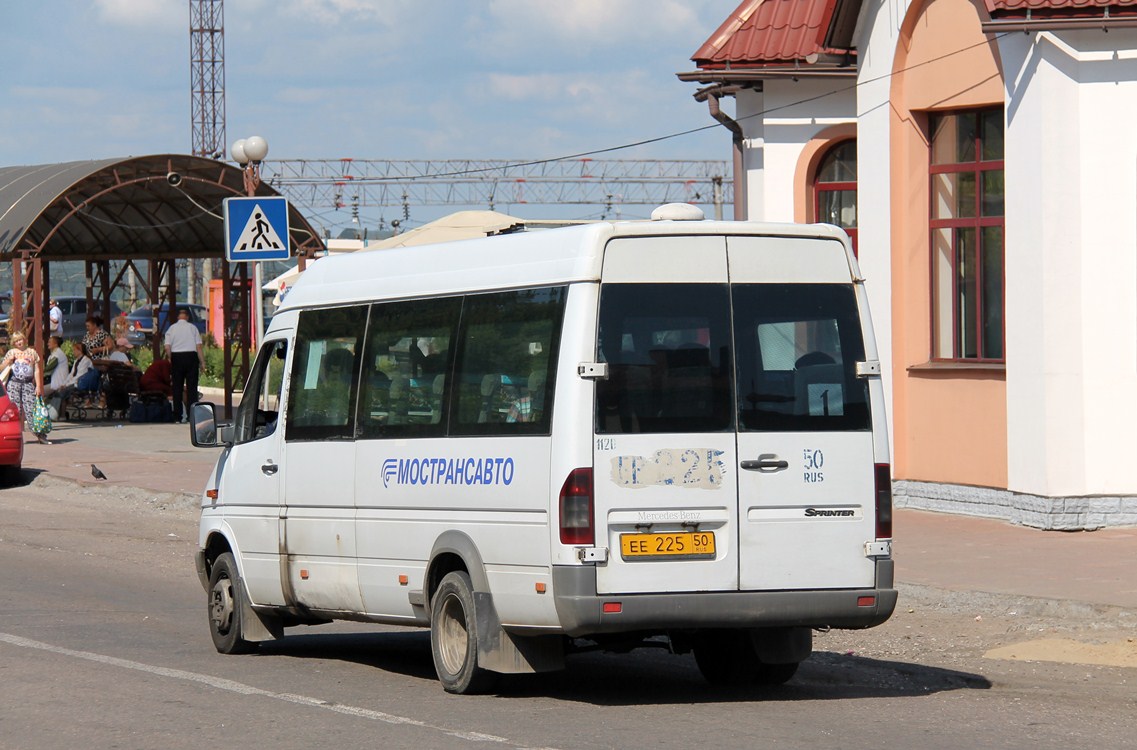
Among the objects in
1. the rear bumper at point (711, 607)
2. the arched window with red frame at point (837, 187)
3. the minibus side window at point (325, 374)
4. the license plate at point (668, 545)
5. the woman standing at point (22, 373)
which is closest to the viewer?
the rear bumper at point (711, 607)

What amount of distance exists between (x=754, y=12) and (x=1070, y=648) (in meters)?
11.3

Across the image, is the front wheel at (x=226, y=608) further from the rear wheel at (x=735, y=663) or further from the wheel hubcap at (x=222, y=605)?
the rear wheel at (x=735, y=663)

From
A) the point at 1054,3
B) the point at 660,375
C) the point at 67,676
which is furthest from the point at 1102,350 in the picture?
the point at 67,676

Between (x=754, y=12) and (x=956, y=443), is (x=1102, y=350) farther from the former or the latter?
(x=754, y=12)

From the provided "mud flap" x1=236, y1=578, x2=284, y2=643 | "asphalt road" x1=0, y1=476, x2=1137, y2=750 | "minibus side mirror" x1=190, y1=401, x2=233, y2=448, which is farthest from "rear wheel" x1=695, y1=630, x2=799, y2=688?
"minibus side mirror" x1=190, y1=401, x2=233, y2=448

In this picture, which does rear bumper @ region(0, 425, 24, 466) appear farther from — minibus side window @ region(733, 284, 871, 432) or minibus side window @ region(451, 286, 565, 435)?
minibus side window @ region(733, 284, 871, 432)

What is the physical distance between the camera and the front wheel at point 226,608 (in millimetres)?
10562

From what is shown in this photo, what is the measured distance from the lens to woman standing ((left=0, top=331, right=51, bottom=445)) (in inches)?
973

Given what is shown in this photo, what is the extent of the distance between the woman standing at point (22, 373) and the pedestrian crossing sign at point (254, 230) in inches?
279

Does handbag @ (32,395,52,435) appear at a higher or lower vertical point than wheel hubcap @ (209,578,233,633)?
higher

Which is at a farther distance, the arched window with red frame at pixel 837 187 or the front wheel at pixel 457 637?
the arched window with red frame at pixel 837 187

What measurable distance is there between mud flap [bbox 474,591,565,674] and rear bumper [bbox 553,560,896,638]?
1.68ft

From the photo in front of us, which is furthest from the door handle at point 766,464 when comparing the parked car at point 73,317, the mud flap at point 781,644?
the parked car at point 73,317

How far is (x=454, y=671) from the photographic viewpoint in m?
8.89
